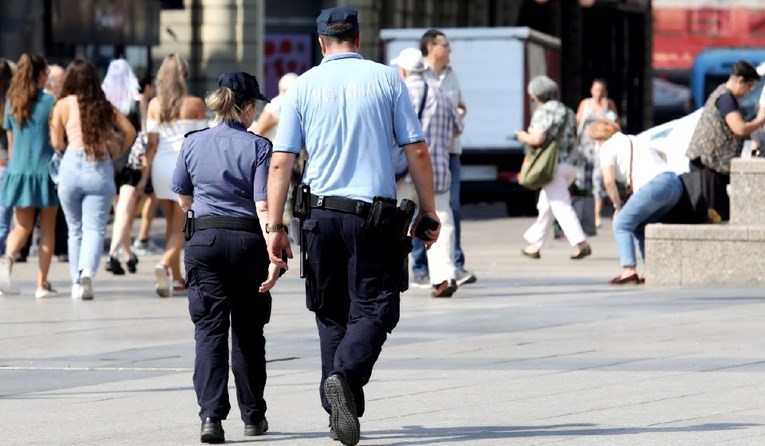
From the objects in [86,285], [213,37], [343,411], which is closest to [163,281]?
[86,285]

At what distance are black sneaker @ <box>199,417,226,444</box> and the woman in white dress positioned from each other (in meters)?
6.34

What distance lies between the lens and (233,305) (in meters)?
7.84

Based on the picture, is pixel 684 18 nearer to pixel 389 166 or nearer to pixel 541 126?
pixel 541 126

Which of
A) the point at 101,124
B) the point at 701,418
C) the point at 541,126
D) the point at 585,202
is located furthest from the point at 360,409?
the point at 585,202

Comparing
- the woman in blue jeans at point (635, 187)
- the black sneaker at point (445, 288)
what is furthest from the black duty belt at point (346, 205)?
the woman in blue jeans at point (635, 187)

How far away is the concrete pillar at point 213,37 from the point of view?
109 ft

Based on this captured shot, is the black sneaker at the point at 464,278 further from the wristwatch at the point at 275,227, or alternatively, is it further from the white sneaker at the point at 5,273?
the wristwatch at the point at 275,227

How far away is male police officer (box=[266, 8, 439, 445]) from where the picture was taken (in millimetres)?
7414

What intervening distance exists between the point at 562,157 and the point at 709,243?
13.2ft

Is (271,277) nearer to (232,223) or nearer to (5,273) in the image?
(232,223)

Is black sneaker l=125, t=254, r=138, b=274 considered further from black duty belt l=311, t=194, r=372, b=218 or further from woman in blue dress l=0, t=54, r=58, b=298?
black duty belt l=311, t=194, r=372, b=218

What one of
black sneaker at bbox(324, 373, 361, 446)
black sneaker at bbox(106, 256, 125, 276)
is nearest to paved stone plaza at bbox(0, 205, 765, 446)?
black sneaker at bbox(324, 373, 361, 446)

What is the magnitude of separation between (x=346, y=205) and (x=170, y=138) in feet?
22.5

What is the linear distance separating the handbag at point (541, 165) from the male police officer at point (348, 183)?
31.9 ft
